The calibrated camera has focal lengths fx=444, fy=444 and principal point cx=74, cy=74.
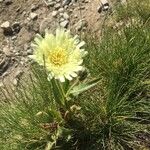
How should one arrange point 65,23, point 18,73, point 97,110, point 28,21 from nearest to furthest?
point 97,110, point 18,73, point 65,23, point 28,21

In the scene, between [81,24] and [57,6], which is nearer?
[81,24]

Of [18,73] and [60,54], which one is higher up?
[60,54]

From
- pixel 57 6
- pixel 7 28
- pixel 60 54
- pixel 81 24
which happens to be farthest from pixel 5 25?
pixel 60 54

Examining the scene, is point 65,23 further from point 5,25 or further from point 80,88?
point 80,88

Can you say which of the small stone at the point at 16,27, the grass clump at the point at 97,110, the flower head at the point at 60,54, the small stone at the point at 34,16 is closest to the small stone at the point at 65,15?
the small stone at the point at 34,16

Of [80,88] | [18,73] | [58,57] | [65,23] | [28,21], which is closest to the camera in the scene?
[58,57]

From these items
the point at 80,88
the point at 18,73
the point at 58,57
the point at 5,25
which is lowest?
the point at 18,73

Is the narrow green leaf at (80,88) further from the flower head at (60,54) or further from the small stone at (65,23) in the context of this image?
the small stone at (65,23)
